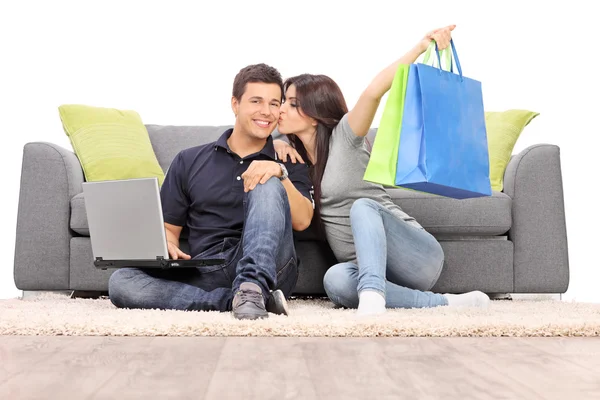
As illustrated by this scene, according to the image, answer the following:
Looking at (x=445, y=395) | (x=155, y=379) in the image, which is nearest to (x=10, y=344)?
(x=155, y=379)

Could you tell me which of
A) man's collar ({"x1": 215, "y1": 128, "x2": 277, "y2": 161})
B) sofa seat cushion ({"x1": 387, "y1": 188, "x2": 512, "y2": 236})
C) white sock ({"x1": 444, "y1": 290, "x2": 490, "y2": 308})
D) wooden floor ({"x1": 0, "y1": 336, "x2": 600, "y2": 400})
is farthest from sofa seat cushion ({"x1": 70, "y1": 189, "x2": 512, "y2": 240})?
wooden floor ({"x1": 0, "y1": 336, "x2": 600, "y2": 400})

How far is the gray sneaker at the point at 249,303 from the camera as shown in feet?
6.63

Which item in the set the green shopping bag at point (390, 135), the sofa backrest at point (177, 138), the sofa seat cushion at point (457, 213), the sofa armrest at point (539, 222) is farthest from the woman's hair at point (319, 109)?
the sofa backrest at point (177, 138)

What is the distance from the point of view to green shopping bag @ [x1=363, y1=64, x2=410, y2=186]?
2128 millimetres

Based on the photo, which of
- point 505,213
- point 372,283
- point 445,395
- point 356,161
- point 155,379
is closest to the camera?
point 445,395

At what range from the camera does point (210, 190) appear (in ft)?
8.44

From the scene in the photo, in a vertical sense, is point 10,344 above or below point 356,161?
below

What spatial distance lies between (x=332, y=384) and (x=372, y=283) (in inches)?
43.0

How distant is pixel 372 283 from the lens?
7.45ft

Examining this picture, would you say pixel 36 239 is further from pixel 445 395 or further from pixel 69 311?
pixel 445 395

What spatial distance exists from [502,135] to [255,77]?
140 cm

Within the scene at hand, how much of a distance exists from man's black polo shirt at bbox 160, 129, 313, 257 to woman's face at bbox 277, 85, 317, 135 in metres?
0.08

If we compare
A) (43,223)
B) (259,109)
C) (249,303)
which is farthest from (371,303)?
(43,223)

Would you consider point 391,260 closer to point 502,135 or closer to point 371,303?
point 371,303
